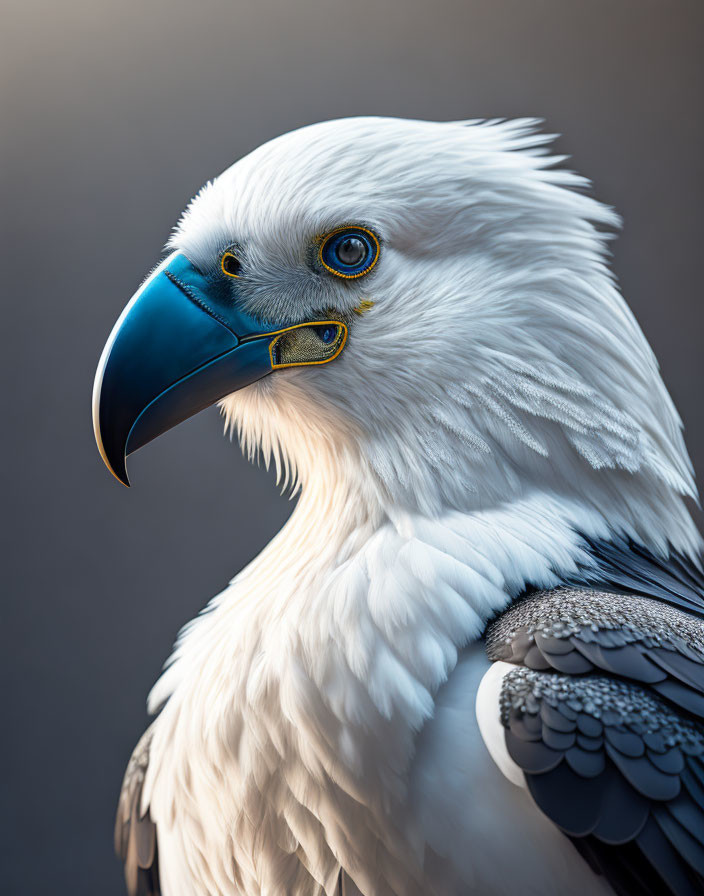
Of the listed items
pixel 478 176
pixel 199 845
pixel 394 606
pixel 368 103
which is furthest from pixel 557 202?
pixel 368 103

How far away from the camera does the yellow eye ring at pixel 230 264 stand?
0.99 m

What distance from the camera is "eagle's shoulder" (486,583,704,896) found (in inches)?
28.9

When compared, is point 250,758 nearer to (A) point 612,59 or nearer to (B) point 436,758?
(B) point 436,758

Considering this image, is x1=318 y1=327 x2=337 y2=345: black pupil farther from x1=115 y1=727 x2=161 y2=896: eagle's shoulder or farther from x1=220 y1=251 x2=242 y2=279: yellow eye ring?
x1=115 y1=727 x2=161 y2=896: eagle's shoulder

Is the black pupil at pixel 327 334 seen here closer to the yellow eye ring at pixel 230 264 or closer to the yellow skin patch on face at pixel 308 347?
the yellow skin patch on face at pixel 308 347

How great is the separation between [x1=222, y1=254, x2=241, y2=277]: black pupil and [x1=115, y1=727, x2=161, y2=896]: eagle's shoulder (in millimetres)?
660

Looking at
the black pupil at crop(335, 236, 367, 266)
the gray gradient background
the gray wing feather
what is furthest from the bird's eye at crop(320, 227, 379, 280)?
the gray gradient background

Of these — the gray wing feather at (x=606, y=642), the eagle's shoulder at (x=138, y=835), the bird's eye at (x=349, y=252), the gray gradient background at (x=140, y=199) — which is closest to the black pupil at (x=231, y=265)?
the bird's eye at (x=349, y=252)

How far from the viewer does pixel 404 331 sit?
97 centimetres

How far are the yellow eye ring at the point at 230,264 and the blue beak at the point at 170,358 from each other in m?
0.02

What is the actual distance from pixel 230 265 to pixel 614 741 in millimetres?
678

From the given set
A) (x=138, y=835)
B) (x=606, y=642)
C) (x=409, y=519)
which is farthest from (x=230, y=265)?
(x=138, y=835)

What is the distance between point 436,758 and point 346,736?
0.09 m

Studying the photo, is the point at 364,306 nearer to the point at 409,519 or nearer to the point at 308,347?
the point at 308,347
